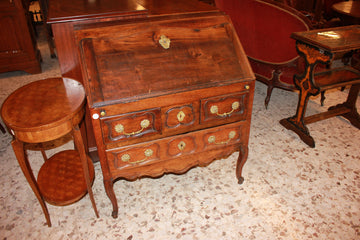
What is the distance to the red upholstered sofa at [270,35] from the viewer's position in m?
3.14

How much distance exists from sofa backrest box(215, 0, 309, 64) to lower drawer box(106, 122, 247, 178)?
153cm

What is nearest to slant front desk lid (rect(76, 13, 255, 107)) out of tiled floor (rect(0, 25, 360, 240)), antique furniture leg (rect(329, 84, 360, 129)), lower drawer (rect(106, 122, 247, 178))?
lower drawer (rect(106, 122, 247, 178))

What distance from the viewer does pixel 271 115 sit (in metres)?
3.62

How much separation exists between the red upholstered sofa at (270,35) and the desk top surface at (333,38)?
0.79 feet

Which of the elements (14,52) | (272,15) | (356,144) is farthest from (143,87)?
(14,52)

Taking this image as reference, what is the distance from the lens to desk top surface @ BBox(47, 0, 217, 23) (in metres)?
2.09

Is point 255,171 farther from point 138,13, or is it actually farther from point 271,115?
point 138,13

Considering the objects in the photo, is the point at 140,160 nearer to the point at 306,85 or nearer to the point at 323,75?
the point at 306,85

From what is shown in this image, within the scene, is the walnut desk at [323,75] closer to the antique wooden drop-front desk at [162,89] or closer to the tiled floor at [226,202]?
the tiled floor at [226,202]

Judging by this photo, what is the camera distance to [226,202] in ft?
7.99

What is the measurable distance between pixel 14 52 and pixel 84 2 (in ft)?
8.23

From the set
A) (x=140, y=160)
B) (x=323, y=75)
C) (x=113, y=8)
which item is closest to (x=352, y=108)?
(x=323, y=75)

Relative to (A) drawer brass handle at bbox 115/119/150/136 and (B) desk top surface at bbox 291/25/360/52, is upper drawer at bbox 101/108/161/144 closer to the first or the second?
(A) drawer brass handle at bbox 115/119/150/136

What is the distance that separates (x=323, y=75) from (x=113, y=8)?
2.38 m
